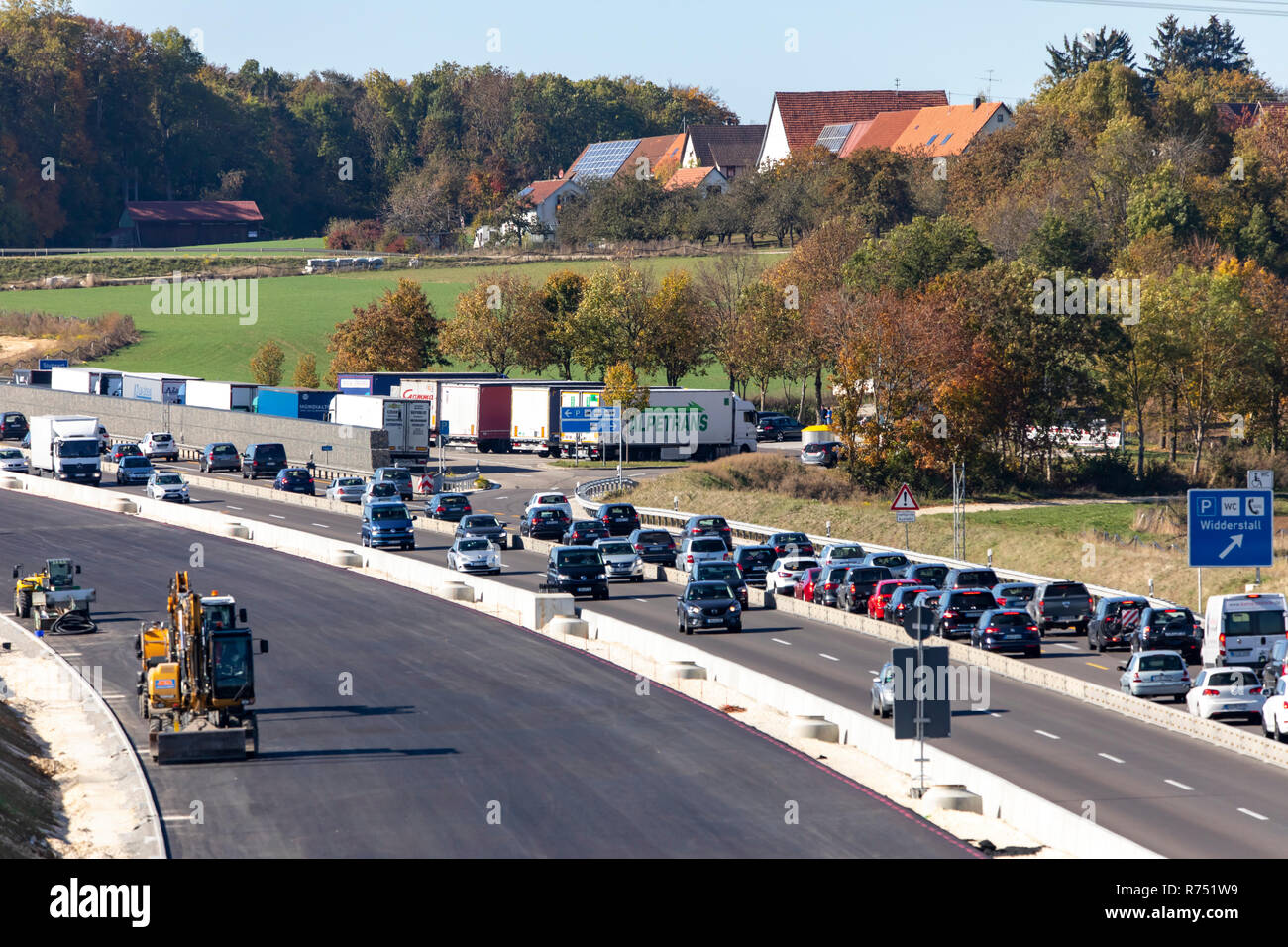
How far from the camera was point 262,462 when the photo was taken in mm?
80688

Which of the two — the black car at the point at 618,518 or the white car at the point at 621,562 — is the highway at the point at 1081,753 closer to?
the white car at the point at 621,562

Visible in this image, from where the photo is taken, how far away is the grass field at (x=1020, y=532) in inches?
2183

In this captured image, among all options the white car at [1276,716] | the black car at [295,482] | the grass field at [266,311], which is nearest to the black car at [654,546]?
the black car at [295,482]

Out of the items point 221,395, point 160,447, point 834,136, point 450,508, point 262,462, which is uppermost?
point 834,136

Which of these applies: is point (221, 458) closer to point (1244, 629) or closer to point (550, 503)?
point (550, 503)

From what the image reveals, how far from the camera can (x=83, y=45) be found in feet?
614

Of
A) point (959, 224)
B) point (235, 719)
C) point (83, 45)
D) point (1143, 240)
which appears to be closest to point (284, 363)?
point (959, 224)

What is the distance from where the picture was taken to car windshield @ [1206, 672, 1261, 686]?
3278 cm

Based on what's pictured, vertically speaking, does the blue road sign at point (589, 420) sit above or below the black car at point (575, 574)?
above

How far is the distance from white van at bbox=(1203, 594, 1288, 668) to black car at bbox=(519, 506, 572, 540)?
28519 mm

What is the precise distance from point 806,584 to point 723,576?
458cm

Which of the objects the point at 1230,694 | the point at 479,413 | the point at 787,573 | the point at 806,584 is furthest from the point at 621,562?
the point at 479,413

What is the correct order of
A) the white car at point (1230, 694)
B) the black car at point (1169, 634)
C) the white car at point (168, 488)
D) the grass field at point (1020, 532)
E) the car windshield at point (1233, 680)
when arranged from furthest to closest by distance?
the white car at point (168, 488) → the grass field at point (1020, 532) → the black car at point (1169, 634) → the car windshield at point (1233, 680) → the white car at point (1230, 694)

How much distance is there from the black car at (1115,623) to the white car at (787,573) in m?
12.0
